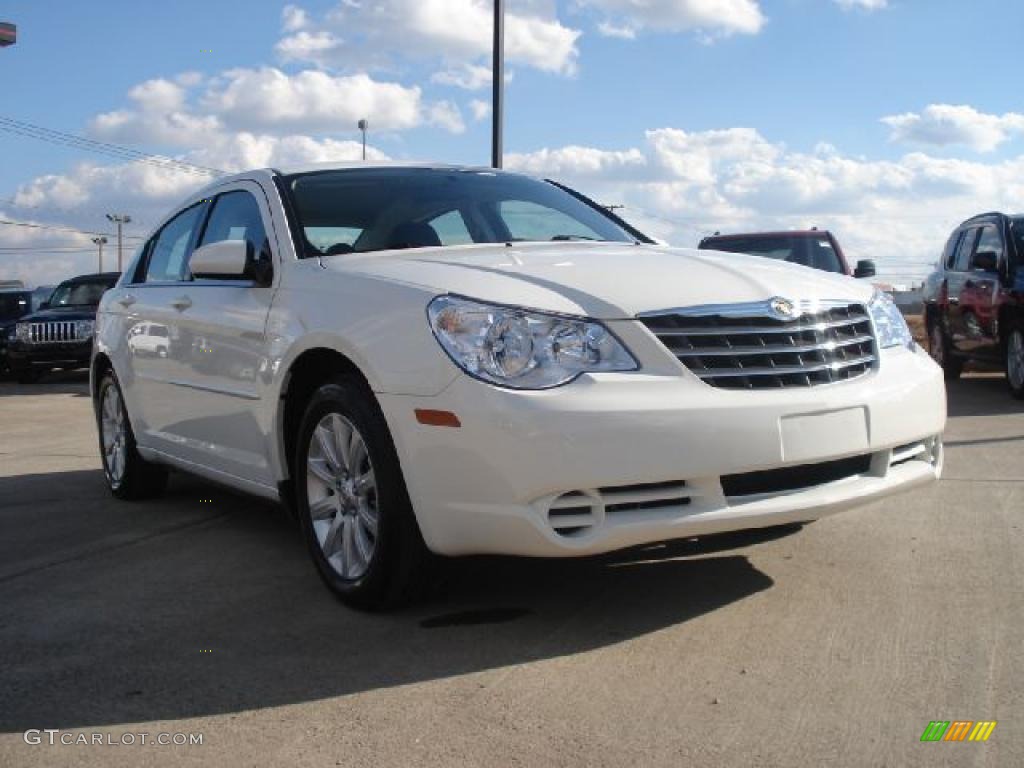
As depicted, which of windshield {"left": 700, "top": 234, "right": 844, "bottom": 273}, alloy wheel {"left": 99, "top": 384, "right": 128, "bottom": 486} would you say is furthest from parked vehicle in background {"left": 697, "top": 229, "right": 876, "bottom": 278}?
alloy wheel {"left": 99, "top": 384, "right": 128, "bottom": 486}

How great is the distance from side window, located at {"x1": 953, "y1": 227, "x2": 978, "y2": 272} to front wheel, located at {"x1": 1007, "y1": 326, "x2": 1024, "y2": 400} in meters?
1.31

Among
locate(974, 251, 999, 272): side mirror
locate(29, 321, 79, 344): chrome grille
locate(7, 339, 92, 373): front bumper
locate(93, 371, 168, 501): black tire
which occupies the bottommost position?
locate(93, 371, 168, 501): black tire

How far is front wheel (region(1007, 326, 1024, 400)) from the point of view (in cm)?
1064

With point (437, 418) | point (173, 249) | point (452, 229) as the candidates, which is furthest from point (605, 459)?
point (173, 249)

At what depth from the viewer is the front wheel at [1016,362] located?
10641mm

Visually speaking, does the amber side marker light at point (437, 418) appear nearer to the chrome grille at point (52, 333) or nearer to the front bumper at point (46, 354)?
the front bumper at point (46, 354)

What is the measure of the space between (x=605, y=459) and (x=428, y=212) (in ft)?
6.42

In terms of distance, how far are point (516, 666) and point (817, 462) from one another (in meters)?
1.14

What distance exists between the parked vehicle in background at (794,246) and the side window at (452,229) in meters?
8.70

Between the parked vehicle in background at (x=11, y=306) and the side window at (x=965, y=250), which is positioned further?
the parked vehicle in background at (x=11, y=306)

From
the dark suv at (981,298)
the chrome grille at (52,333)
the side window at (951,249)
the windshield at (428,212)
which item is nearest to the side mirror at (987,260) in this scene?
the dark suv at (981,298)

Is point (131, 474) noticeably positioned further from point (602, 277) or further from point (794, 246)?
point (794, 246)

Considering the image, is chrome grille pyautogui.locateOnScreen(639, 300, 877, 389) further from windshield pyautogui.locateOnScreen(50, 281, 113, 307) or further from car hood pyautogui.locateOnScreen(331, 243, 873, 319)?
windshield pyautogui.locateOnScreen(50, 281, 113, 307)

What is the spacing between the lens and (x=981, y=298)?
37.3 ft
